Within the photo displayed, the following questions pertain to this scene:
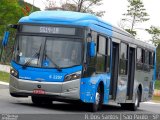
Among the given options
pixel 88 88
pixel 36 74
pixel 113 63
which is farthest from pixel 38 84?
pixel 113 63

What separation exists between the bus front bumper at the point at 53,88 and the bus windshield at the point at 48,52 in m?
0.54

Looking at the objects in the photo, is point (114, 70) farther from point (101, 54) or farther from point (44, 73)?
point (44, 73)

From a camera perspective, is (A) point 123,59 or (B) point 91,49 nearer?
(B) point 91,49

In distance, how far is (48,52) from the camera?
57.1 feet

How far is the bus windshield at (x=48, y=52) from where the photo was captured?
17250 mm

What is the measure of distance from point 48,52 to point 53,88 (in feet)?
3.66

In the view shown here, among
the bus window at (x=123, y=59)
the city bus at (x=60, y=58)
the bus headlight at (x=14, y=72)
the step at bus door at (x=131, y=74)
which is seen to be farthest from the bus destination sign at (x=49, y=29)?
the step at bus door at (x=131, y=74)

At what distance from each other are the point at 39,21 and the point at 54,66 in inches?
63.4

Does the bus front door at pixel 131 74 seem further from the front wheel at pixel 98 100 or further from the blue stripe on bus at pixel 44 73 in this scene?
the blue stripe on bus at pixel 44 73

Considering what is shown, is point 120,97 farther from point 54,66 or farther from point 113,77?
point 54,66

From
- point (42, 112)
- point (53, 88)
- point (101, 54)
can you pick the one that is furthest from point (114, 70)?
point (42, 112)

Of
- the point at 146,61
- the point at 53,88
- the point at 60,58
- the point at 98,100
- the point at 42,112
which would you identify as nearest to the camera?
the point at 42,112

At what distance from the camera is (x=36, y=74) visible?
56.8 feet

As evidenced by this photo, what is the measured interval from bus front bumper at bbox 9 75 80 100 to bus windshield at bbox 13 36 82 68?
1.79ft
